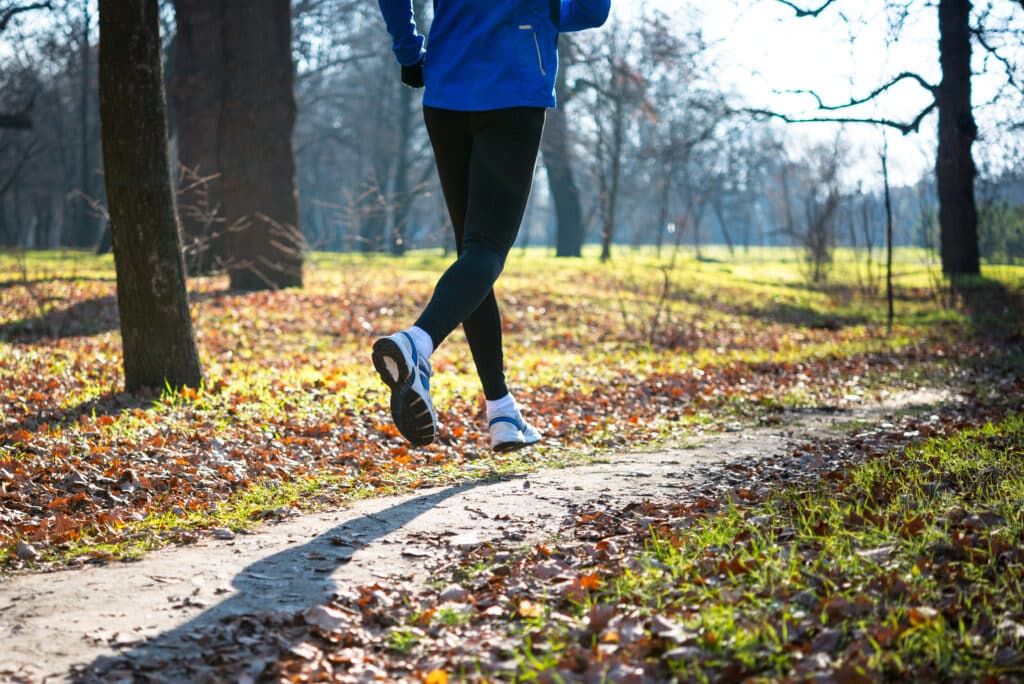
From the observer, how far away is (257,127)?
15.0 m

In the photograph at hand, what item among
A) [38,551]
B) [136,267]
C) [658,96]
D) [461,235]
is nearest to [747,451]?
[461,235]

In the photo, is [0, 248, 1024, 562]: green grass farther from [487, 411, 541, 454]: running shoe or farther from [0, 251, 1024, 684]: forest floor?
[487, 411, 541, 454]: running shoe

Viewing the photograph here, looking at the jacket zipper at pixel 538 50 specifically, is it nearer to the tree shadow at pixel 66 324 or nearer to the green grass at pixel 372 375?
the green grass at pixel 372 375

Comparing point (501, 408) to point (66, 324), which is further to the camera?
point (66, 324)

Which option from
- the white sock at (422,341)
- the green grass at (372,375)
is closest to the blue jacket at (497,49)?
the white sock at (422,341)

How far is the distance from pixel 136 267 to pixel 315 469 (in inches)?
91.2

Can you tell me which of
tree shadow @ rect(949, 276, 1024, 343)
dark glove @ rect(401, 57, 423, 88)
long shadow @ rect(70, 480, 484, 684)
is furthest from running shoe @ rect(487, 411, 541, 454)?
tree shadow @ rect(949, 276, 1024, 343)

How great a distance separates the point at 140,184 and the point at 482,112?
385 centimetres

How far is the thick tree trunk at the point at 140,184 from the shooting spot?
6.59 metres

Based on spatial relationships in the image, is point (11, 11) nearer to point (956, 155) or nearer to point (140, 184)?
point (140, 184)

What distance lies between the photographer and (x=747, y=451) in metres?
5.63

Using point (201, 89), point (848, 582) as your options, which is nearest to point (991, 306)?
point (201, 89)

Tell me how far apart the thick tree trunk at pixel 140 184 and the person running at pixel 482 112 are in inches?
134

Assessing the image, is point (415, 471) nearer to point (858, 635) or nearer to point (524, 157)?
point (524, 157)
